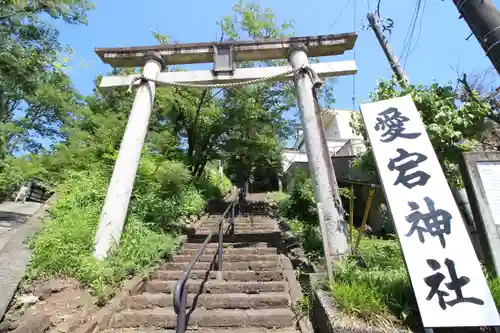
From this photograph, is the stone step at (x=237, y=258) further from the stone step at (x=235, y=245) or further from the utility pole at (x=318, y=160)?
Result: the utility pole at (x=318, y=160)

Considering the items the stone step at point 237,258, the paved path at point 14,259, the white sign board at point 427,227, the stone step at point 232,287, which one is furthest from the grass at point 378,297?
the paved path at point 14,259

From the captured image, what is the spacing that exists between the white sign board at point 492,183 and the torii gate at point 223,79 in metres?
1.89

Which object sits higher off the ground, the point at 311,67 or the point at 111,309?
the point at 311,67

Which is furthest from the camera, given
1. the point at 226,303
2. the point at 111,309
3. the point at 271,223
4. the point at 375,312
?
the point at 271,223

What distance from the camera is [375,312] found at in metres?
2.82

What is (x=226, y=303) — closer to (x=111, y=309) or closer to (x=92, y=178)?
(x=111, y=309)

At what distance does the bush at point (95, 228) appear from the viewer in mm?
4293

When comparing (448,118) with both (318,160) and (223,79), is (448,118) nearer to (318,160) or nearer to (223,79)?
(318,160)

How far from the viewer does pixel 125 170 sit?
563 centimetres

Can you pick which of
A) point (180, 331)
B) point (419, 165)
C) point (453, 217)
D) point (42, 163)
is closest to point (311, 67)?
point (419, 165)

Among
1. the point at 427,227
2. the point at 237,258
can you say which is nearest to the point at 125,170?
the point at 237,258

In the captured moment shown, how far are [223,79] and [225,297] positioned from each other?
4.65 m

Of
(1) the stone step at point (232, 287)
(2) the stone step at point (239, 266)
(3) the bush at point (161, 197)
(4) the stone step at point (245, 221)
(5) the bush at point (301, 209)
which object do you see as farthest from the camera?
(4) the stone step at point (245, 221)

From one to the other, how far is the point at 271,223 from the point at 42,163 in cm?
693
